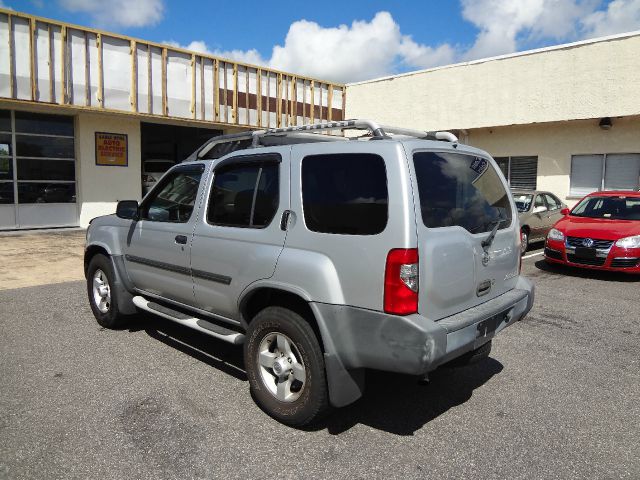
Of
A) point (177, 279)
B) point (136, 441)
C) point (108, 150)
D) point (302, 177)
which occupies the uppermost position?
point (108, 150)

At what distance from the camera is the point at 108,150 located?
1452 centimetres

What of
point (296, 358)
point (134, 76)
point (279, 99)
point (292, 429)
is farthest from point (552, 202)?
point (134, 76)

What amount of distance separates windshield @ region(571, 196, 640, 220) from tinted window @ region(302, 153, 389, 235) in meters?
7.52

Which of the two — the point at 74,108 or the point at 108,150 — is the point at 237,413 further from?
the point at 108,150

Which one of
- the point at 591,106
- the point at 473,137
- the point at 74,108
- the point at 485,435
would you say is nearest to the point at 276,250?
the point at 485,435

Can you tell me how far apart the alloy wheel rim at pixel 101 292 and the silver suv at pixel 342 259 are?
143 centimetres

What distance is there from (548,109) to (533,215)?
6.13m

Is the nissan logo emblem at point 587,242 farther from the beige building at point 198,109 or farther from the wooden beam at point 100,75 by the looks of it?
the wooden beam at point 100,75

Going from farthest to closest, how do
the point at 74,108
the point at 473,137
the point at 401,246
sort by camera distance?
the point at 473,137, the point at 74,108, the point at 401,246

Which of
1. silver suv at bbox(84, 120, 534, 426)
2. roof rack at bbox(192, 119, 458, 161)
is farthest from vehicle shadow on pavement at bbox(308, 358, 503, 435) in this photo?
roof rack at bbox(192, 119, 458, 161)

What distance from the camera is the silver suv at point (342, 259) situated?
9.34 feet

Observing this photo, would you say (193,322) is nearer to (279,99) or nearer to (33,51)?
(33,51)

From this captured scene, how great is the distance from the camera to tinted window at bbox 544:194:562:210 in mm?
11938

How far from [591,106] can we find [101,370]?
15.0m
